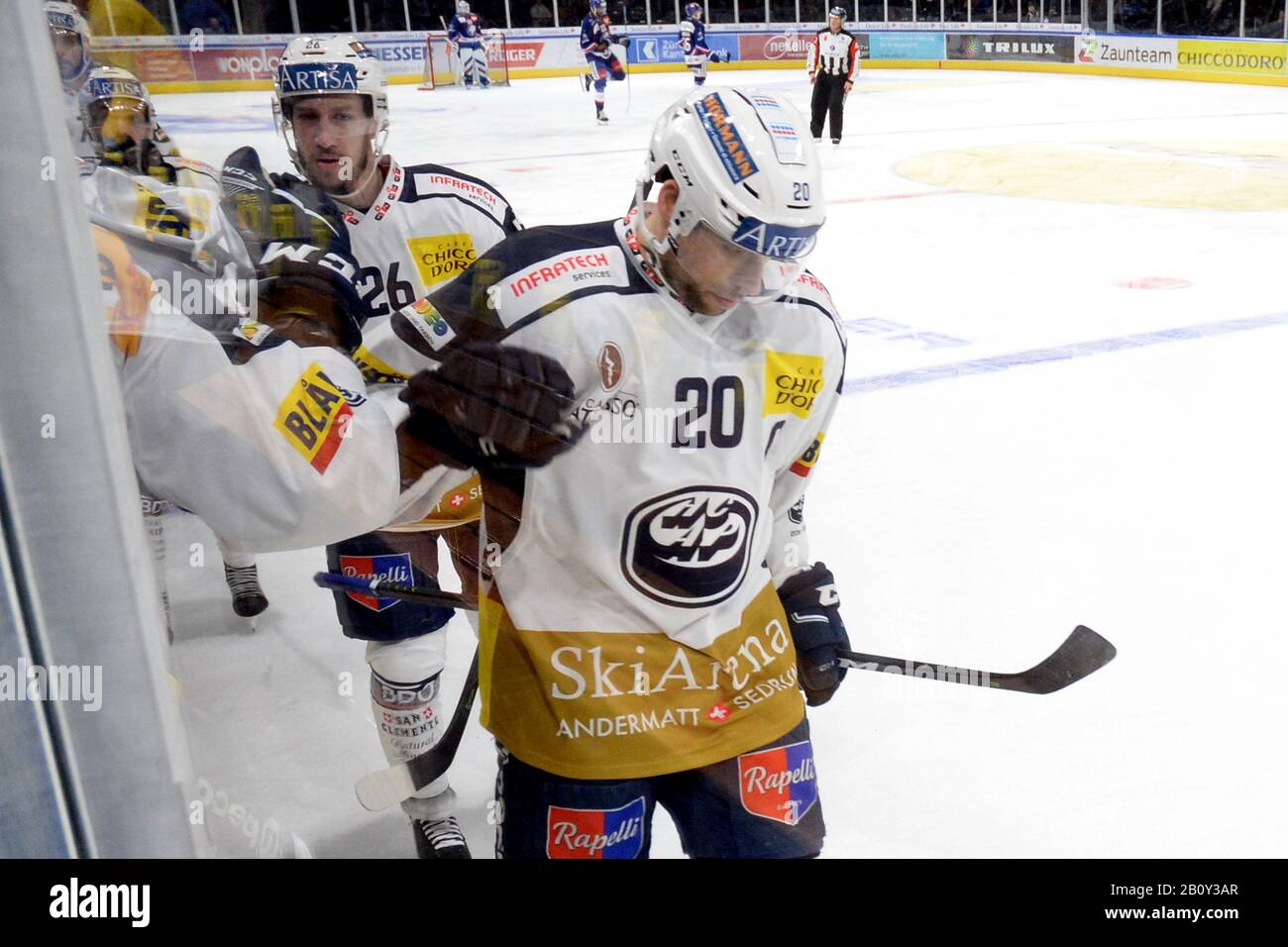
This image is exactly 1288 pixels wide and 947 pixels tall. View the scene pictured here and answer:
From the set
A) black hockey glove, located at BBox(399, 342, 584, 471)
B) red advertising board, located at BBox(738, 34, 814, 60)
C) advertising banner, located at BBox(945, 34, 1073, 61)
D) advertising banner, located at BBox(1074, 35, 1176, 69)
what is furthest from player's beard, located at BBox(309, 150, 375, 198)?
advertising banner, located at BBox(1074, 35, 1176, 69)

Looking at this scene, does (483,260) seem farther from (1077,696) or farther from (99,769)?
(1077,696)

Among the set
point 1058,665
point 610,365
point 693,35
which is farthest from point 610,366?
Answer: point 693,35

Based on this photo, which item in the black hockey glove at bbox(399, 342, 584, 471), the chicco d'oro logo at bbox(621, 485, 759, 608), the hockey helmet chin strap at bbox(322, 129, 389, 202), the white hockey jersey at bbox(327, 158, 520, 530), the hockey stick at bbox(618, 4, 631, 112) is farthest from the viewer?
the white hockey jersey at bbox(327, 158, 520, 530)

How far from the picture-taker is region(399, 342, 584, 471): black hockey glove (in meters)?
0.69

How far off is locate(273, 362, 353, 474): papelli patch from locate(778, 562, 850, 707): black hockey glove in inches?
24.6

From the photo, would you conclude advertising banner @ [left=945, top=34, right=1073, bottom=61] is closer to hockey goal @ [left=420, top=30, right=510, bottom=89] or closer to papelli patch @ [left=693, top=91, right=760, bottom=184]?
hockey goal @ [left=420, top=30, right=510, bottom=89]

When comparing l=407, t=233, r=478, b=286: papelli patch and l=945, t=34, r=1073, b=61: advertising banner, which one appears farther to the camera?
l=945, t=34, r=1073, b=61: advertising banner

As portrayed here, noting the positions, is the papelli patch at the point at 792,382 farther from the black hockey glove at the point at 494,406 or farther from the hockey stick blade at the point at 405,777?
the hockey stick blade at the point at 405,777

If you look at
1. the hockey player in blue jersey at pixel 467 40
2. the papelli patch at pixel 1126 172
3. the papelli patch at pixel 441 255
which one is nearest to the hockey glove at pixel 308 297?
the hockey player in blue jersey at pixel 467 40

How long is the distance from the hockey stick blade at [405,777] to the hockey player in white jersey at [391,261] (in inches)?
0.6

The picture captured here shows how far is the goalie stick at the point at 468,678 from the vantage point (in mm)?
828
